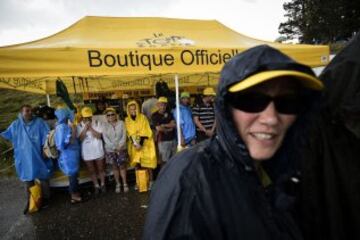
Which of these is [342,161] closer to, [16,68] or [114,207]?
[16,68]

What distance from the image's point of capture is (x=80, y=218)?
4.92m

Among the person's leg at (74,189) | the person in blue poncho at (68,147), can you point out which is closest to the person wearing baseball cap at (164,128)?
the person in blue poncho at (68,147)

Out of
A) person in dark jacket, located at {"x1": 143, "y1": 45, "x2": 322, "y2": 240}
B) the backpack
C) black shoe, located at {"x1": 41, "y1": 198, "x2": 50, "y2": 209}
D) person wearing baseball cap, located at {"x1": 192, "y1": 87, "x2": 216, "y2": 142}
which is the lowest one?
black shoe, located at {"x1": 41, "y1": 198, "x2": 50, "y2": 209}

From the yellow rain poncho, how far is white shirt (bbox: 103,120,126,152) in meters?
0.14

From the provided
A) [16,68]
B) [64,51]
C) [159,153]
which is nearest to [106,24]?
[64,51]

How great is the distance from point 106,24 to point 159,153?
9.01 ft

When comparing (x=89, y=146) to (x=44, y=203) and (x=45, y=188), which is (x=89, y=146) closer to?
(x=45, y=188)

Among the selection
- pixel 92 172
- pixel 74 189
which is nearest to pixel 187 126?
pixel 92 172

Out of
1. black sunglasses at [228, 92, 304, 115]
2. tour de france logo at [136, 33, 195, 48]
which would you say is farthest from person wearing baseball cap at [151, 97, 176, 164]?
black sunglasses at [228, 92, 304, 115]

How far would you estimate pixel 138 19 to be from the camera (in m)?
6.09

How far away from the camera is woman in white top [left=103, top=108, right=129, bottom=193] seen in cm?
586

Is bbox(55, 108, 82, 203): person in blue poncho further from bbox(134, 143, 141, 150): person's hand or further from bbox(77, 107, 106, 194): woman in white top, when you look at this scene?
bbox(134, 143, 141, 150): person's hand

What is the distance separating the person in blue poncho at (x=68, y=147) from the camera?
5355 millimetres

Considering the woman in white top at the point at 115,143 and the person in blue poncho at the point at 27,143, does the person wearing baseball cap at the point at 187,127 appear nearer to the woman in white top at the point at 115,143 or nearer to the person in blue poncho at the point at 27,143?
the woman in white top at the point at 115,143
